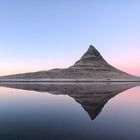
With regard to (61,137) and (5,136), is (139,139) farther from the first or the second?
(5,136)

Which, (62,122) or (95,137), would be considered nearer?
(95,137)

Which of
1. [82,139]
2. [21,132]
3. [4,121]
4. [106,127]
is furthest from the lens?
[4,121]

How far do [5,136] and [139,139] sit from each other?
1088 centimetres

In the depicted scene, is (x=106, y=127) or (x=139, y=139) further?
(x=106, y=127)

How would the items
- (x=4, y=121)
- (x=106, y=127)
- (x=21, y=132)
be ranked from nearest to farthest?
(x=21, y=132) < (x=106, y=127) < (x=4, y=121)

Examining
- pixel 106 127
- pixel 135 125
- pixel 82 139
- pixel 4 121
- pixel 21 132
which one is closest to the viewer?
pixel 82 139

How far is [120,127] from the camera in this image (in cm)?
2669

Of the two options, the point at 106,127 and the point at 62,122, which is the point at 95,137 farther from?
the point at 62,122

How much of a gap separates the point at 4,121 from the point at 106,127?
11.4m

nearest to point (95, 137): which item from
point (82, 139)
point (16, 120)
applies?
point (82, 139)

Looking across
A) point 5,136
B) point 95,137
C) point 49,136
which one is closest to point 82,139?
point 95,137

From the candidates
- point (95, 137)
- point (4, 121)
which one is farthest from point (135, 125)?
point (4, 121)

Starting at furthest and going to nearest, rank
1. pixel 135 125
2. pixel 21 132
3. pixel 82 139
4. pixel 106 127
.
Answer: pixel 135 125
pixel 106 127
pixel 21 132
pixel 82 139

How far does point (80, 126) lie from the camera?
2730 centimetres
